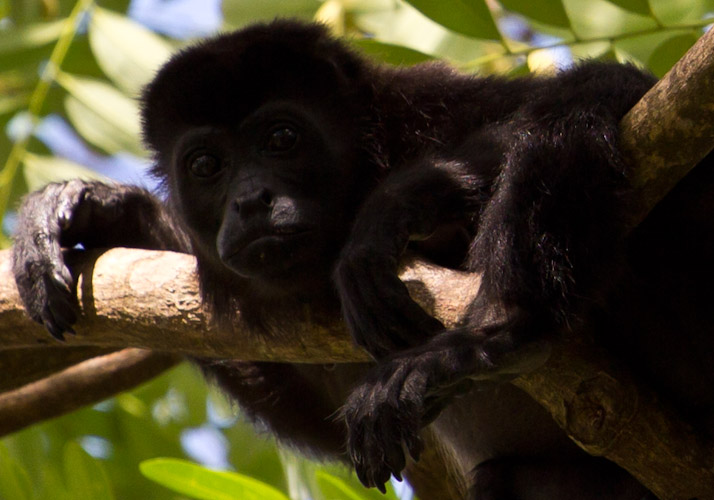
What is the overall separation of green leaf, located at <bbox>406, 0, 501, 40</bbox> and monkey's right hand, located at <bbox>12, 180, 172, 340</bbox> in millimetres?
1331

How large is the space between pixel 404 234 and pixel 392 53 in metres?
1.20

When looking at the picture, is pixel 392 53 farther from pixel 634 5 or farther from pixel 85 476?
pixel 85 476

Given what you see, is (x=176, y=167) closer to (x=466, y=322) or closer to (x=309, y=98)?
(x=309, y=98)

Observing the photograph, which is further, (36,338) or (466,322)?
(36,338)

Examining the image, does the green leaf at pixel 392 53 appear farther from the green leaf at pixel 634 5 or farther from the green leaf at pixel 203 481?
the green leaf at pixel 203 481

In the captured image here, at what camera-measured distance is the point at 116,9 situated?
13.8ft

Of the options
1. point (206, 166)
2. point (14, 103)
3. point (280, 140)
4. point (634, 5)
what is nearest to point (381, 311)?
point (280, 140)

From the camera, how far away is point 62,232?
372 centimetres

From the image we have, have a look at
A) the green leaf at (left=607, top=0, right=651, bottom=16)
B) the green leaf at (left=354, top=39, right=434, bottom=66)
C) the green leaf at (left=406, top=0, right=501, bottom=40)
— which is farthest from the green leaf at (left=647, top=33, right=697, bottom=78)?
the green leaf at (left=354, top=39, right=434, bottom=66)

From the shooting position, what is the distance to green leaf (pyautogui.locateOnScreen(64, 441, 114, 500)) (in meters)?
3.37

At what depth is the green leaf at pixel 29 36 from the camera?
408cm

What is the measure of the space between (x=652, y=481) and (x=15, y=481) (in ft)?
7.18

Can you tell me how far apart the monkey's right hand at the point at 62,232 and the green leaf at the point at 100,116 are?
0.28 meters

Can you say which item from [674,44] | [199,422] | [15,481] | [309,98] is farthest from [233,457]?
[674,44]
